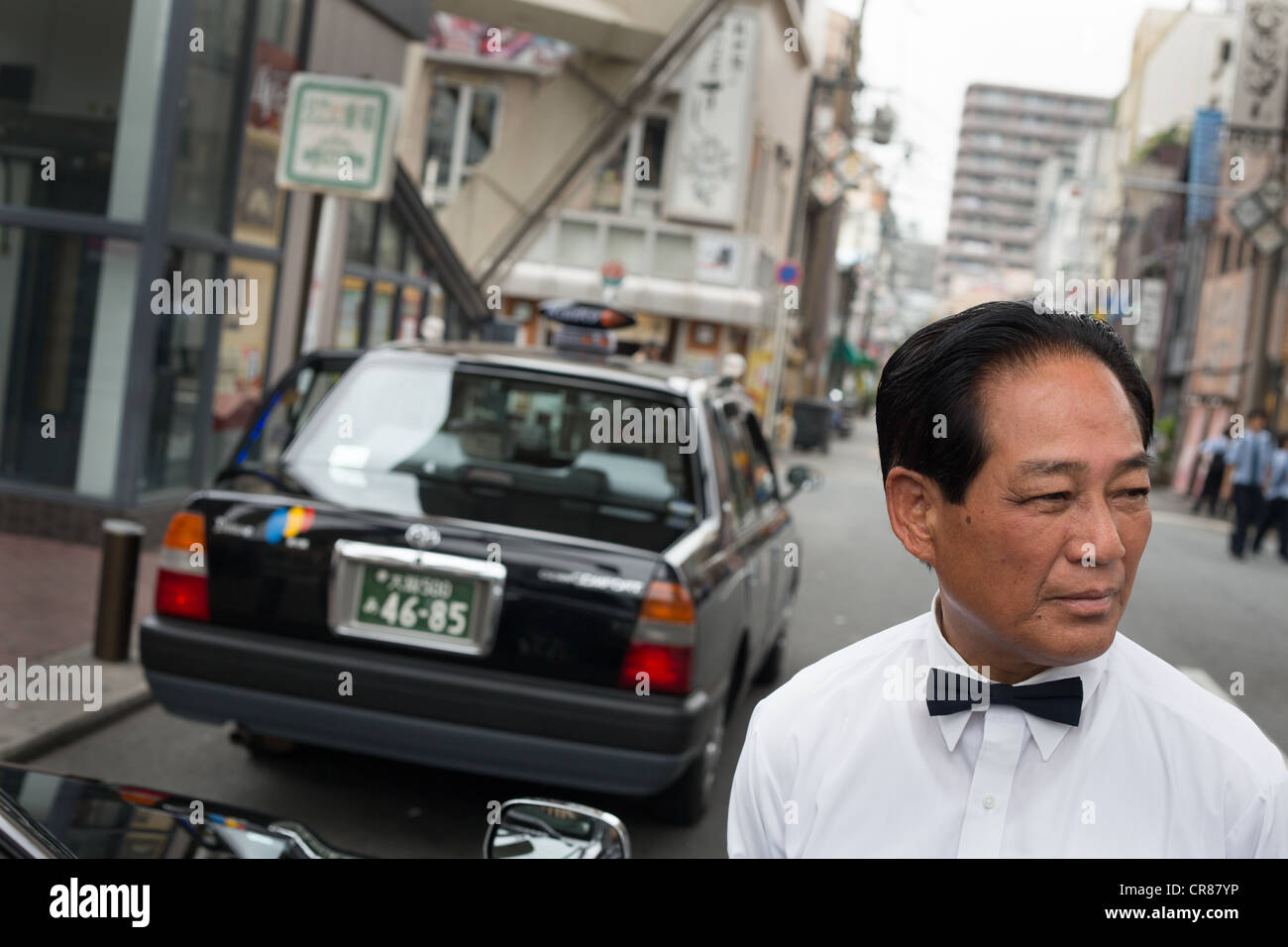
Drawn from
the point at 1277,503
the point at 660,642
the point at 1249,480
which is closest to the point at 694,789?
the point at 660,642

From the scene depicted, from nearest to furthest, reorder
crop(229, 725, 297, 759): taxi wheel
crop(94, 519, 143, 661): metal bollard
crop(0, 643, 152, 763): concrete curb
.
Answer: crop(0, 643, 152, 763): concrete curb, crop(229, 725, 297, 759): taxi wheel, crop(94, 519, 143, 661): metal bollard

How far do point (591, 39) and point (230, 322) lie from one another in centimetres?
1396

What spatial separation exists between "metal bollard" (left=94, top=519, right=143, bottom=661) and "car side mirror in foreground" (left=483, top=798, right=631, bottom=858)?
5191 millimetres

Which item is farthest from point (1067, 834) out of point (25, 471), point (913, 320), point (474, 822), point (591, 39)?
point (913, 320)

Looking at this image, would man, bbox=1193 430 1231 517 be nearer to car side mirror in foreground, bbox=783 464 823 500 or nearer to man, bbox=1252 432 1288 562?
man, bbox=1252 432 1288 562

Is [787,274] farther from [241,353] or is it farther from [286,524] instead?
[286,524]

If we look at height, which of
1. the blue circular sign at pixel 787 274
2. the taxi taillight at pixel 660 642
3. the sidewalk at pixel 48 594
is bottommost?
Result: the sidewalk at pixel 48 594

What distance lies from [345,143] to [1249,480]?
580 inches

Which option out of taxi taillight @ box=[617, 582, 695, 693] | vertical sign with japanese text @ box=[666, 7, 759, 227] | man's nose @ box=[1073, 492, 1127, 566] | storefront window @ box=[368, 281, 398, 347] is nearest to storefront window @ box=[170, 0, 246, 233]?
storefront window @ box=[368, 281, 398, 347]

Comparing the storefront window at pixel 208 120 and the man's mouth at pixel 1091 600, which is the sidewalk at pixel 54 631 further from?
the man's mouth at pixel 1091 600

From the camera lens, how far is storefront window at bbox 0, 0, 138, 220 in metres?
10.9

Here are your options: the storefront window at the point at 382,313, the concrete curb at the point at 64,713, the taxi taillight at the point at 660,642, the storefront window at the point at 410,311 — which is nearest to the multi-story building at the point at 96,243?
the concrete curb at the point at 64,713

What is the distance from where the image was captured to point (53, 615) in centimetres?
804

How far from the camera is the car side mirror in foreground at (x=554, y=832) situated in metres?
2.17
